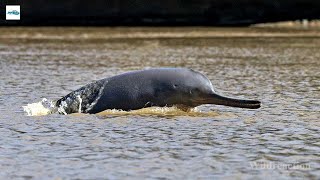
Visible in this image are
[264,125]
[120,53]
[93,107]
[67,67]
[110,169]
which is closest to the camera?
[110,169]

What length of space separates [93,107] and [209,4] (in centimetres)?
4852

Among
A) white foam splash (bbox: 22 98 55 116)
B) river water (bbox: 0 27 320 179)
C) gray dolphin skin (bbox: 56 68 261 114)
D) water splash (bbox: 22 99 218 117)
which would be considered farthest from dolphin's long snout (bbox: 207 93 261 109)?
white foam splash (bbox: 22 98 55 116)

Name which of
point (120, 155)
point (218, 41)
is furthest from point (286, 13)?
point (120, 155)

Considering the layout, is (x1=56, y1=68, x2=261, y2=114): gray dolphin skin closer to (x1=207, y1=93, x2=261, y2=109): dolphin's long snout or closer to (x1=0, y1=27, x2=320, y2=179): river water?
(x1=207, y1=93, x2=261, y2=109): dolphin's long snout

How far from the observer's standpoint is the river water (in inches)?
493

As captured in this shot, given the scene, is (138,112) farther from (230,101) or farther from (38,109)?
(38,109)

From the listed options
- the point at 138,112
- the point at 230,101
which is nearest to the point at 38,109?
the point at 138,112

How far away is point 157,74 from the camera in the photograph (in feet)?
60.3

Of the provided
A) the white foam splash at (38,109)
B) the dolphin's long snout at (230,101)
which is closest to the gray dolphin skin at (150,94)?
the dolphin's long snout at (230,101)

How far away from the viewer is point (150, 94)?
59.7ft

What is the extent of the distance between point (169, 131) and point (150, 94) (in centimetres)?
235

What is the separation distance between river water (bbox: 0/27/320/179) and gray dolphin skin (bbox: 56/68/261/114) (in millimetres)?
274

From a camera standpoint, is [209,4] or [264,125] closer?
[264,125]

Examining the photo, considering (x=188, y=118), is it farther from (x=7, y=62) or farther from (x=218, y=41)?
(x=218, y=41)
